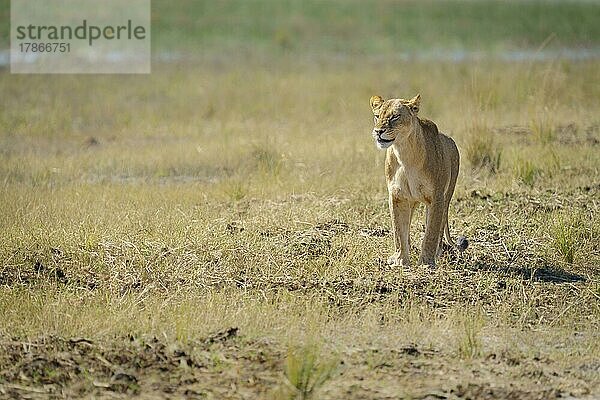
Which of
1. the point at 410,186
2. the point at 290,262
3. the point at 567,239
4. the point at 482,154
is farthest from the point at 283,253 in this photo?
the point at 482,154

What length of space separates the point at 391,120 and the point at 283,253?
1.51m

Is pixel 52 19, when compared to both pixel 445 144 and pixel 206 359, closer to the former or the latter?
pixel 445 144

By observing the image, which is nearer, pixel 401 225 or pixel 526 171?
pixel 401 225

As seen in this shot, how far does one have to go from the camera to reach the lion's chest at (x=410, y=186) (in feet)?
29.0

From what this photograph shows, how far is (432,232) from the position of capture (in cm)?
895

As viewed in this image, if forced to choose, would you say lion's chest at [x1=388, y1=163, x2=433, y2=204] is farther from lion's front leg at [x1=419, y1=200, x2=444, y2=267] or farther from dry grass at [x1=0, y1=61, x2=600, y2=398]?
dry grass at [x1=0, y1=61, x2=600, y2=398]

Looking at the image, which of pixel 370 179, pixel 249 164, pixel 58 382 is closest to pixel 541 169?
pixel 370 179

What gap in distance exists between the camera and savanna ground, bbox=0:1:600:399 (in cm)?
677

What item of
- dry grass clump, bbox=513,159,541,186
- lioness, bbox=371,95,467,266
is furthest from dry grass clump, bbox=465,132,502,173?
lioness, bbox=371,95,467,266

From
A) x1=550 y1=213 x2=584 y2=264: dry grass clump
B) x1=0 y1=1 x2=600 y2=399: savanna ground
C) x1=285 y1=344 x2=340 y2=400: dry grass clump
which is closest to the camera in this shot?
x1=285 y1=344 x2=340 y2=400: dry grass clump

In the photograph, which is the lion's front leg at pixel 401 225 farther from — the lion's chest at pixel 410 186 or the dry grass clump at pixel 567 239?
the dry grass clump at pixel 567 239

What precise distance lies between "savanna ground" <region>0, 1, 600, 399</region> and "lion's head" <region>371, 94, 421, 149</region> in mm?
1061

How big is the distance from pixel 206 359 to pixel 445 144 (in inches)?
128

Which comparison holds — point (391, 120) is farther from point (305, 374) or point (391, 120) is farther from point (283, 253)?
point (305, 374)
